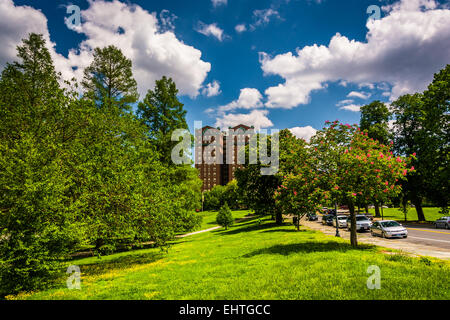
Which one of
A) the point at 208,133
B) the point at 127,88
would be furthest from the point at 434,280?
the point at 208,133

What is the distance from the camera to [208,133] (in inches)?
5994

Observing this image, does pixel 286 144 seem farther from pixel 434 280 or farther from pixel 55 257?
pixel 55 257

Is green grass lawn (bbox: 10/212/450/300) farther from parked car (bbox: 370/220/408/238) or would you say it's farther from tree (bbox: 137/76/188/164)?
tree (bbox: 137/76/188/164)

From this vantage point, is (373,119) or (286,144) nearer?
(286,144)

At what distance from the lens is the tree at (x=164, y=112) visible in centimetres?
2344

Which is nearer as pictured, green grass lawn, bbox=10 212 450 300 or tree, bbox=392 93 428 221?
green grass lawn, bbox=10 212 450 300

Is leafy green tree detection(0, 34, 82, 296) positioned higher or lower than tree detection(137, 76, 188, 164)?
lower

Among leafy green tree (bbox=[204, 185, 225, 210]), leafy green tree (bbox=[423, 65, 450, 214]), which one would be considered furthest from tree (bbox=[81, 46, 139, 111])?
leafy green tree (bbox=[204, 185, 225, 210])

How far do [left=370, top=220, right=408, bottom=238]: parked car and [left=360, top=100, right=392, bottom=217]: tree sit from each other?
77.1 ft

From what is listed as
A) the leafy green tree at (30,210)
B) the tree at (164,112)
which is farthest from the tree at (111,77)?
the leafy green tree at (30,210)

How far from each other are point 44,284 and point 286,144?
2491 cm

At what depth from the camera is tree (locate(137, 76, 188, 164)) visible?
23438mm

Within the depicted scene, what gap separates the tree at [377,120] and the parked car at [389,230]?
2349cm

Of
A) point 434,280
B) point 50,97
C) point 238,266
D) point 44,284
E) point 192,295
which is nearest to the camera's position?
point 434,280
